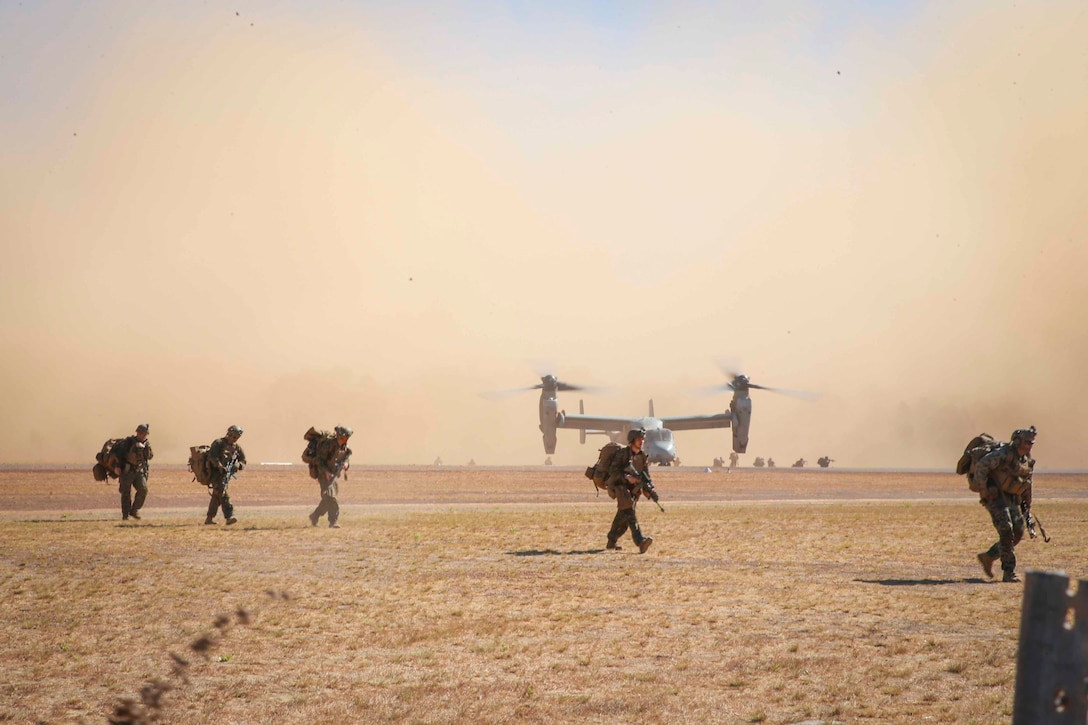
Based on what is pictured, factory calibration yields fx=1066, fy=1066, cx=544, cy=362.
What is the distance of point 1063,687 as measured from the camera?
4.39 metres

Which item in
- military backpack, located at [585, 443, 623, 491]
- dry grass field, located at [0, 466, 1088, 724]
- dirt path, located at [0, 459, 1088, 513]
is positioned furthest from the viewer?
dirt path, located at [0, 459, 1088, 513]

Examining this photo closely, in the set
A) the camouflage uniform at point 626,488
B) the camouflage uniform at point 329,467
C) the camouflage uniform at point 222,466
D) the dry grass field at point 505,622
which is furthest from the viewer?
the camouflage uniform at point 222,466

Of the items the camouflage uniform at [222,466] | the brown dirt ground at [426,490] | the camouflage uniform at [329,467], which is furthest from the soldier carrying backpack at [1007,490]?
the brown dirt ground at [426,490]

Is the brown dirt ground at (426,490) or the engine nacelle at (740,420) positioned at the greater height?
the engine nacelle at (740,420)

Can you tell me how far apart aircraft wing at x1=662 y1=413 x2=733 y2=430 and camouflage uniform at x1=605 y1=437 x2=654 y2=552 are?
167 feet

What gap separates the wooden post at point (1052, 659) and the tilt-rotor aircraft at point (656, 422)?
204 ft

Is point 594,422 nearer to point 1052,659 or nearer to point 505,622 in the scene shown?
point 505,622

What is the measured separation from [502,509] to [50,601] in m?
22.2

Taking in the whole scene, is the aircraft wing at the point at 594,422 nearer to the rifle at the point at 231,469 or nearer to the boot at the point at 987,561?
the rifle at the point at 231,469

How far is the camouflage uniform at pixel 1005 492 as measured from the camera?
693 inches

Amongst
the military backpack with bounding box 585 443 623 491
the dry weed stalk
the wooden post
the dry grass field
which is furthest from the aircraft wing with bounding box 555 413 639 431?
the wooden post

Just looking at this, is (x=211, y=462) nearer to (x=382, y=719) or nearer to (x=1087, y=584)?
(x=382, y=719)

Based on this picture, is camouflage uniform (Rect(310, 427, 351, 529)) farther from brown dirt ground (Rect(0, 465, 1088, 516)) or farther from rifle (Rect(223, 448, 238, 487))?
brown dirt ground (Rect(0, 465, 1088, 516))

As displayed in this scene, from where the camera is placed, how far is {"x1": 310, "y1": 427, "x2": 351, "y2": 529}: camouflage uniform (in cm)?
2708
